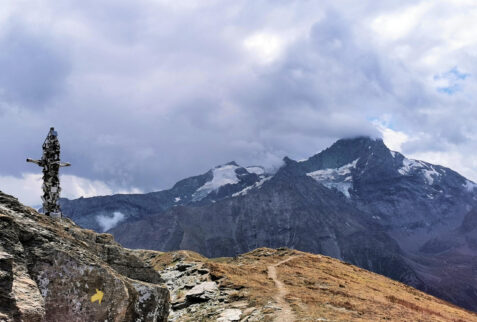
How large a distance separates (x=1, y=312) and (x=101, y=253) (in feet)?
32.8

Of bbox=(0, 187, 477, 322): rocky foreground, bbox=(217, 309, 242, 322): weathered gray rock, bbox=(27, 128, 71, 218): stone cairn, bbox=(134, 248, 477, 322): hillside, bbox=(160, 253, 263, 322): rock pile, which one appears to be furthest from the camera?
bbox=(27, 128, 71, 218): stone cairn

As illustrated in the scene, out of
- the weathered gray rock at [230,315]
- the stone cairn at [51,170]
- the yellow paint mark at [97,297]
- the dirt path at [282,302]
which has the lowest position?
the weathered gray rock at [230,315]

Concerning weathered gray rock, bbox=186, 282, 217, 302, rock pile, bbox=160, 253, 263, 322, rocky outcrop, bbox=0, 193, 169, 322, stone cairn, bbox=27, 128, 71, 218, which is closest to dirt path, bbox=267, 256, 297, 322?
rock pile, bbox=160, 253, 263, 322

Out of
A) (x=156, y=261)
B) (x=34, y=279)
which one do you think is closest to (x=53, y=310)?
(x=34, y=279)

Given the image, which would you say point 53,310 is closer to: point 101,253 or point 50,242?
point 50,242

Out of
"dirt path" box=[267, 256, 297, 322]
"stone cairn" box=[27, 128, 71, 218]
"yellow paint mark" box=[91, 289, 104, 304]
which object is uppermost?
"stone cairn" box=[27, 128, 71, 218]

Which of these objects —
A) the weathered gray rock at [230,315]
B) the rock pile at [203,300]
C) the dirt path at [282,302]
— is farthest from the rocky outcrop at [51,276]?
the rock pile at [203,300]

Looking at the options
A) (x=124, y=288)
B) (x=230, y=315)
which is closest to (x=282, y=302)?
(x=230, y=315)

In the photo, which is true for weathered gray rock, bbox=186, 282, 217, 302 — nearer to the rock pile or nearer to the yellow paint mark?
the rock pile

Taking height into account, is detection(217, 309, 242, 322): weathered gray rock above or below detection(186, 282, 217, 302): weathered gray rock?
below

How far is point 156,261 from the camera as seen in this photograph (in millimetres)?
61344

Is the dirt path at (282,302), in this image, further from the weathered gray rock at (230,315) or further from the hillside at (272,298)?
the weathered gray rock at (230,315)

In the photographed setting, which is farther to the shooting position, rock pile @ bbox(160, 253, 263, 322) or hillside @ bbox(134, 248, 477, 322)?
rock pile @ bbox(160, 253, 263, 322)

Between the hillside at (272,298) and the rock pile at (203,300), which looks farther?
the rock pile at (203,300)
